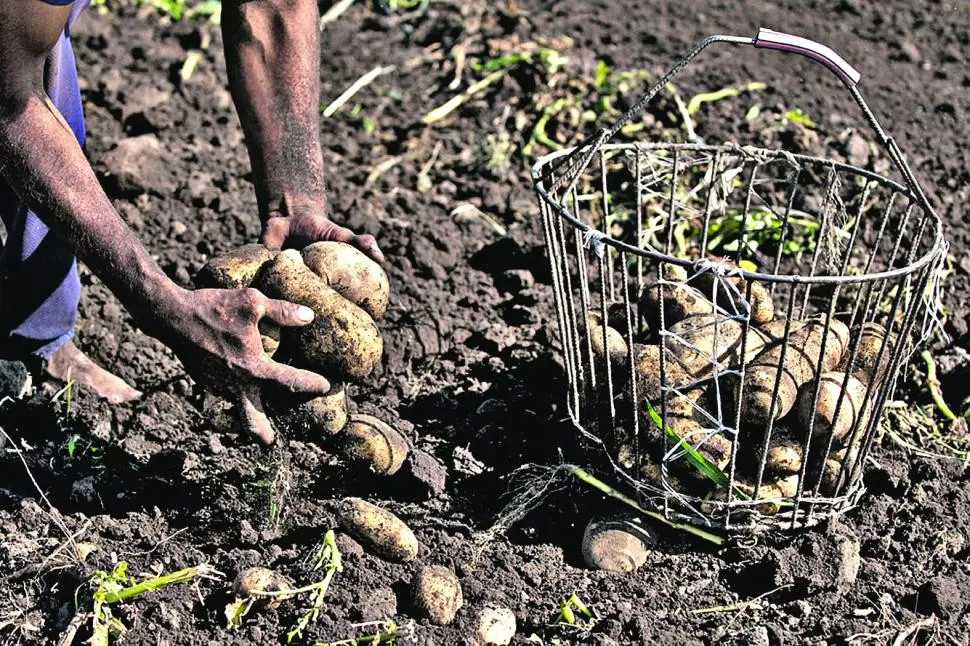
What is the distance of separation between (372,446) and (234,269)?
0.49 meters

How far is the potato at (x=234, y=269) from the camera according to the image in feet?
7.42

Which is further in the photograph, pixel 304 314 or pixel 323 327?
pixel 323 327

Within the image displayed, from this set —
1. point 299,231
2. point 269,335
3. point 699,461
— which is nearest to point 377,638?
point 269,335

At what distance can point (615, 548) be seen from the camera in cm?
229

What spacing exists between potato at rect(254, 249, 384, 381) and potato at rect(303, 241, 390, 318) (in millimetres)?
37

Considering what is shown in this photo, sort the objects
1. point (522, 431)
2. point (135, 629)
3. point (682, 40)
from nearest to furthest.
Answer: point (135, 629) → point (522, 431) → point (682, 40)

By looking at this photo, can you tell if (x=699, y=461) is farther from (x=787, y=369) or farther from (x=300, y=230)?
(x=300, y=230)

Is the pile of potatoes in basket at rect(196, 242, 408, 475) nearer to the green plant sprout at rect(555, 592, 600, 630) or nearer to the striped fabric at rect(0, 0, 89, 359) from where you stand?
the green plant sprout at rect(555, 592, 600, 630)

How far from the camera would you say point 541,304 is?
3158 mm

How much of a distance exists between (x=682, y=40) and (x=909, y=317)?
106 inches

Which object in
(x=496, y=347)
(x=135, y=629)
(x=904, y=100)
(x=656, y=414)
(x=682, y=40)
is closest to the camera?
(x=135, y=629)

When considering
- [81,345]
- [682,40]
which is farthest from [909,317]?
[682,40]

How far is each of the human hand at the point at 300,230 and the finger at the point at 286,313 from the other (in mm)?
369

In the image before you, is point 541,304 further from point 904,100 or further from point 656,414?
point 904,100
